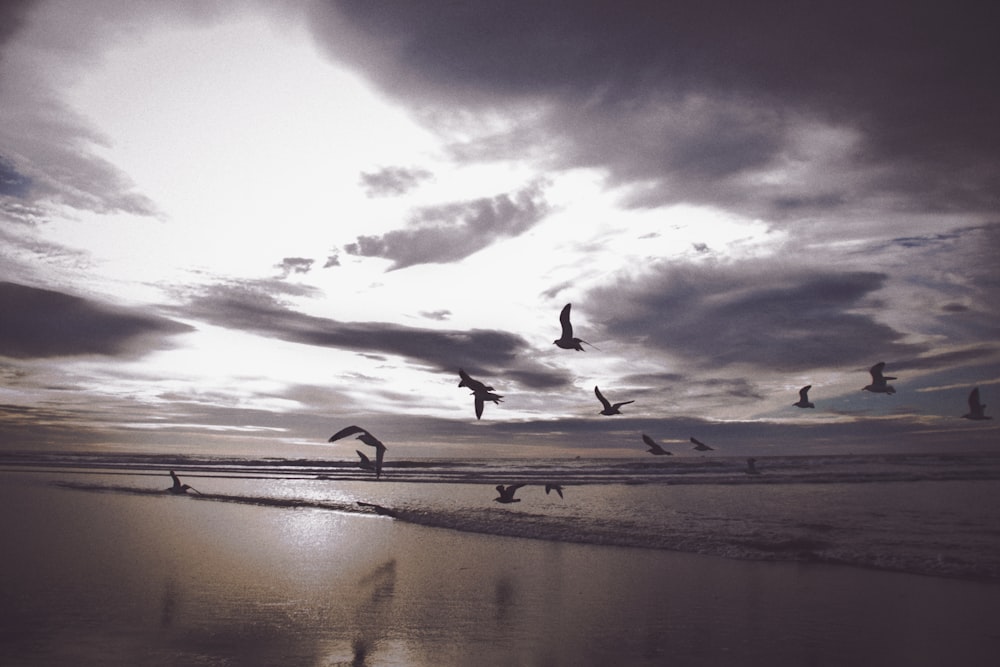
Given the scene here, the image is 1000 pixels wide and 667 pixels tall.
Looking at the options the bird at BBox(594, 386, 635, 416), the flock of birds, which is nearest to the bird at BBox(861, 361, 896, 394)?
the flock of birds

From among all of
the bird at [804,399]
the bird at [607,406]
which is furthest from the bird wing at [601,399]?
the bird at [804,399]

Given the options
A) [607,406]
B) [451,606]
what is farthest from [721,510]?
[451,606]

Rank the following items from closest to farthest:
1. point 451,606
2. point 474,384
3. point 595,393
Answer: point 451,606, point 474,384, point 595,393

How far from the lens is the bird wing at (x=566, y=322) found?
13.8 meters

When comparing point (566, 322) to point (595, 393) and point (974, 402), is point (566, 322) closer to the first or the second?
point (595, 393)

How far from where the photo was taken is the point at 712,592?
9.36 meters

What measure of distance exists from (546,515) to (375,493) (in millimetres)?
8641

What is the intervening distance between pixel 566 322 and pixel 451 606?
7064 millimetres

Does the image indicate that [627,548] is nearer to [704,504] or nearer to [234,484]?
[704,504]

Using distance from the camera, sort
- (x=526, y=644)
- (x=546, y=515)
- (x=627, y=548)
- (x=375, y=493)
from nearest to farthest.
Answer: (x=526, y=644), (x=627, y=548), (x=546, y=515), (x=375, y=493)

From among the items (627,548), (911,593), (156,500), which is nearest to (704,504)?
(627,548)

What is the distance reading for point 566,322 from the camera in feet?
46.1

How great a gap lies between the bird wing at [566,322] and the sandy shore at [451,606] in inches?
178

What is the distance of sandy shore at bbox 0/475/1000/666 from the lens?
22.5 feet
